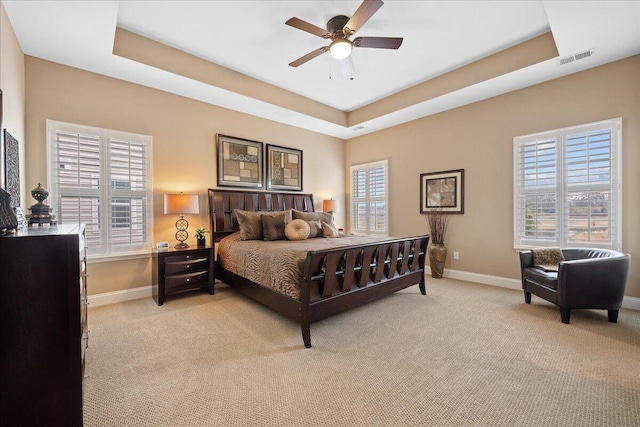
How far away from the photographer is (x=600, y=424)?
60.7 inches

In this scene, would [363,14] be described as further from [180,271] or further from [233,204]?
[180,271]

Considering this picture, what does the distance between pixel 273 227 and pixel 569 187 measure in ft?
13.3

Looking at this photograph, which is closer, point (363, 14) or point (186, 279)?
point (363, 14)

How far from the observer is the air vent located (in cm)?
316

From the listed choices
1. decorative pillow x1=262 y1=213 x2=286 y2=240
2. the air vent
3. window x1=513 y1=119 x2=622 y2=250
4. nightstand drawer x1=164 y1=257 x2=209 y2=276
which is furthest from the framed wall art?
window x1=513 y1=119 x2=622 y2=250

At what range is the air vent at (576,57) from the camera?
3.16 metres

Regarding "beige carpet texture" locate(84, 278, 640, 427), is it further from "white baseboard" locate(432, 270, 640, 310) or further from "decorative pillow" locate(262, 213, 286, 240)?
"decorative pillow" locate(262, 213, 286, 240)

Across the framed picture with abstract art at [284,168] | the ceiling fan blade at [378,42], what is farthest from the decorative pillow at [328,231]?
the ceiling fan blade at [378,42]

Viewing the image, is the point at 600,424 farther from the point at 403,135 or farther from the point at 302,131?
the point at 302,131

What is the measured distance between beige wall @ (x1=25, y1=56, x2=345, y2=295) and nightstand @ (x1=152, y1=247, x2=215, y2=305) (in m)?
0.53

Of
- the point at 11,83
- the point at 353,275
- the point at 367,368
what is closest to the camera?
the point at 367,368

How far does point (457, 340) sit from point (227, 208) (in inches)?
141

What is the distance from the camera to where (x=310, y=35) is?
3.28 metres

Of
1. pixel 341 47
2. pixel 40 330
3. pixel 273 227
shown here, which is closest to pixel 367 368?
pixel 40 330
